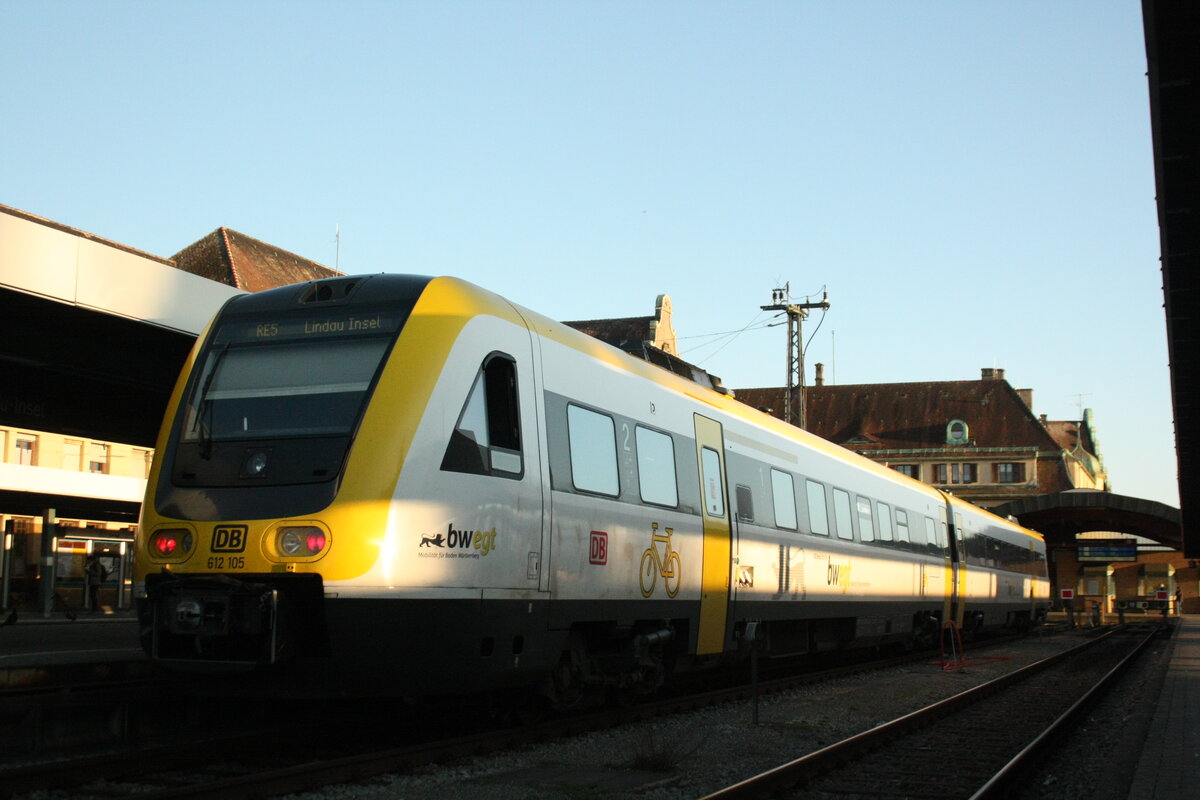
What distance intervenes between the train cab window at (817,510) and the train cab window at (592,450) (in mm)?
6047

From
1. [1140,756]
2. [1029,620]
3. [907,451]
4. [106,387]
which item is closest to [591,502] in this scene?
[1140,756]

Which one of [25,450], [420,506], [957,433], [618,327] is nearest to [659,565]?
[420,506]

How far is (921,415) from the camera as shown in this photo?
93.8 metres

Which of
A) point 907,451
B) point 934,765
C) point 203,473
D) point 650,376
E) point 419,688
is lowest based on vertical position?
point 934,765

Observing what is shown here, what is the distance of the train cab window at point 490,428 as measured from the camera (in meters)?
8.93

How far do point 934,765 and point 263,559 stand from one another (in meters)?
5.16

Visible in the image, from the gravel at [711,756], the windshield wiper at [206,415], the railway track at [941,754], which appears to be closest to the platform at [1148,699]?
the gravel at [711,756]

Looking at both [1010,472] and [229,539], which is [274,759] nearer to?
[229,539]

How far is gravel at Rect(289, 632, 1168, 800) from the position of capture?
7.91 m

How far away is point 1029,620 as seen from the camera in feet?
119

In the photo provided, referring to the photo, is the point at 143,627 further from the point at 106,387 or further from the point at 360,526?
the point at 106,387

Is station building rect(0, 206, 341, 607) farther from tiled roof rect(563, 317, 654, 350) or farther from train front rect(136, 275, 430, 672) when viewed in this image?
tiled roof rect(563, 317, 654, 350)

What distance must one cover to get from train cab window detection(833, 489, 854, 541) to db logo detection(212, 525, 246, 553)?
1063cm

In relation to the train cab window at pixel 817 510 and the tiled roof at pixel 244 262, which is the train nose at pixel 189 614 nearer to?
the train cab window at pixel 817 510
